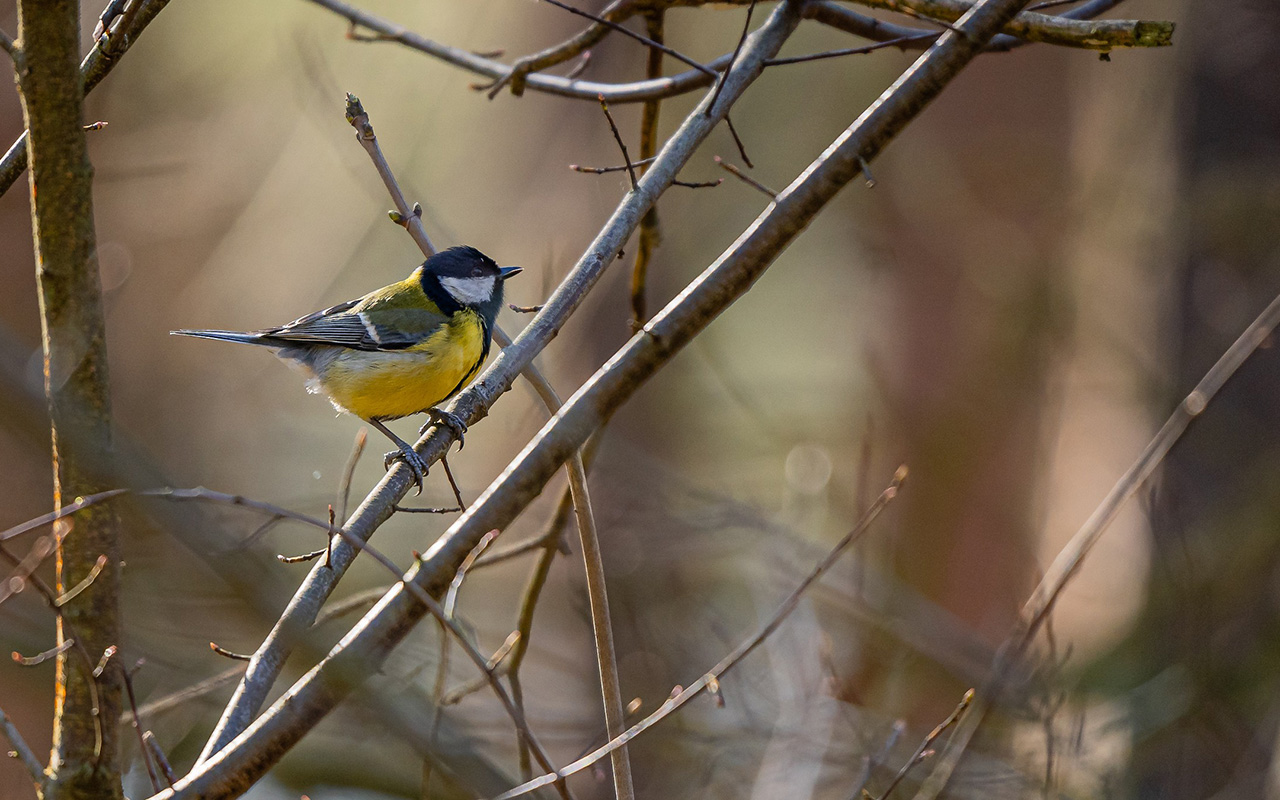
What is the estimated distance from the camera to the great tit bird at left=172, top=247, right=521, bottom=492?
3322 mm

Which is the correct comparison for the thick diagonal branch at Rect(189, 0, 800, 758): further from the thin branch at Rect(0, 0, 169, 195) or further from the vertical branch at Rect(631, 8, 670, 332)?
the thin branch at Rect(0, 0, 169, 195)

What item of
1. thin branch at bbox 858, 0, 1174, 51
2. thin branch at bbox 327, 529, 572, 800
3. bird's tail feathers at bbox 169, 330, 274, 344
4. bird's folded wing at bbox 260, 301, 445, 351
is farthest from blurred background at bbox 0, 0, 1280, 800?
thin branch at bbox 858, 0, 1174, 51

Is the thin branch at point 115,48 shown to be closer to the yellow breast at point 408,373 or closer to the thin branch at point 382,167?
the thin branch at point 382,167

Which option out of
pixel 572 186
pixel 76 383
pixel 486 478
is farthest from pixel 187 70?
pixel 76 383

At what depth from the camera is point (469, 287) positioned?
372 cm

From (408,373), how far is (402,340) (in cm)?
23

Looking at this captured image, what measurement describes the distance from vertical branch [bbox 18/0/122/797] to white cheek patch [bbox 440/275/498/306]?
81.4 inches

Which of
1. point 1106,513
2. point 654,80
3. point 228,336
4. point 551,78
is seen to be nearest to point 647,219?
point 654,80

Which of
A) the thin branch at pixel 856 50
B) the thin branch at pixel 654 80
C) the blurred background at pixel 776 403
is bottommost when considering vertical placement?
the blurred background at pixel 776 403

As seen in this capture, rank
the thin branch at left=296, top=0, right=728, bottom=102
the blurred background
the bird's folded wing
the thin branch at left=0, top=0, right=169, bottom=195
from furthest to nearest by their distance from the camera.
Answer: the blurred background
the bird's folded wing
the thin branch at left=296, top=0, right=728, bottom=102
the thin branch at left=0, top=0, right=169, bottom=195

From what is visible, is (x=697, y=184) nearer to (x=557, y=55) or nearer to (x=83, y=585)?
(x=557, y=55)

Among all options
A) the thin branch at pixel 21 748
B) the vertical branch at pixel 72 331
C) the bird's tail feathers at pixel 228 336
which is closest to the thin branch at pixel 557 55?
the bird's tail feathers at pixel 228 336

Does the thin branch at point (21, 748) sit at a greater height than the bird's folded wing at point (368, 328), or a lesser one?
lesser

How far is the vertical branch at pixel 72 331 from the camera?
5.01ft
